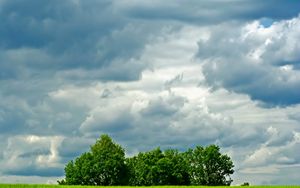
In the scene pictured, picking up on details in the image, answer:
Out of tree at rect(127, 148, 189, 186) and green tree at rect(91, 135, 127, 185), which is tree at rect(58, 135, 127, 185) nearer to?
green tree at rect(91, 135, 127, 185)

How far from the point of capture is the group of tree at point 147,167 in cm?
12338

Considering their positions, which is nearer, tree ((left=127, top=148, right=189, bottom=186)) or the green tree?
the green tree

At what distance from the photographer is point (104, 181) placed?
12344 centimetres

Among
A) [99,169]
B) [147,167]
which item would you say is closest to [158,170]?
[147,167]

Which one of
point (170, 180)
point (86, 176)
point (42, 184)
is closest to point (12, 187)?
point (42, 184)

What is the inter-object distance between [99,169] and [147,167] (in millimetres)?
11138

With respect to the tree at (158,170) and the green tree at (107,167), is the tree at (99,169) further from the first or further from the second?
the tree at (158,170)

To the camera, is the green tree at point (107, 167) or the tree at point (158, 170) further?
the tree at point (158, 170)

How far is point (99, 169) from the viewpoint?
122 metres

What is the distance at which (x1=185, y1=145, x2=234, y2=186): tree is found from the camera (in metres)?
132

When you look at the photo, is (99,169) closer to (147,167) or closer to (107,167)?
(107,167)

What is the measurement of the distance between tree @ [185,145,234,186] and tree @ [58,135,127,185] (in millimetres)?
17212

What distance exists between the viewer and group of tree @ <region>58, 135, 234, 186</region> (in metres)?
123

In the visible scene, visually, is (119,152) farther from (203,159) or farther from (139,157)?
(203,159)
